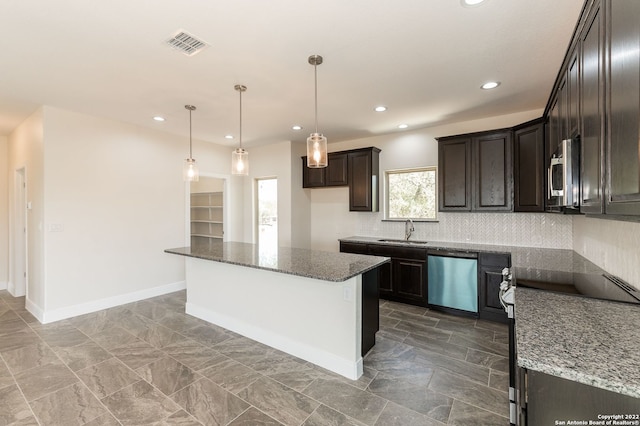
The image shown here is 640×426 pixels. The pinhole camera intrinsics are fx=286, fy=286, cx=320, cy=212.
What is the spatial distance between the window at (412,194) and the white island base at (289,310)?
104 inches

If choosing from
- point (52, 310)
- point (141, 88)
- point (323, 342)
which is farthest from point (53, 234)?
point (323, 342)

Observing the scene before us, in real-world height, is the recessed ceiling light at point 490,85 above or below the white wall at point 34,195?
above

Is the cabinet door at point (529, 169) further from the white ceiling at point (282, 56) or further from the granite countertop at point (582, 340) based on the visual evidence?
the granite countertop at point (582, 340)

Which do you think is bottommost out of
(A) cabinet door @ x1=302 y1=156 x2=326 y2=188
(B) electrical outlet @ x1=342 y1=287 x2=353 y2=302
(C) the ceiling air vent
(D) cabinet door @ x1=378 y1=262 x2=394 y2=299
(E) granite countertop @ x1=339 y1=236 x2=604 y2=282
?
(D) cabinet door @ x1=378 y1=262 x2=394 y2=299

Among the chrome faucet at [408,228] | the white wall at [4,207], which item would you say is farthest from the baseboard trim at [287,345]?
the white wall at [4,207]

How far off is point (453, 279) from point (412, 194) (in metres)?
1.58

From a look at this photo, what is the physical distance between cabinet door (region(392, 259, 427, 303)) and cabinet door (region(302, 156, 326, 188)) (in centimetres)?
204

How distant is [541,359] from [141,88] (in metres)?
3.89

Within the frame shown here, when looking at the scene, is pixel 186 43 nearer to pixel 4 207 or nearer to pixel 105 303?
pixel 105 303

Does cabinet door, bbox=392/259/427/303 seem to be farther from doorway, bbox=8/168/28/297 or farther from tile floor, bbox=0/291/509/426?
doorway, bbox=8/168/28/297

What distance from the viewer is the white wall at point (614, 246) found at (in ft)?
5.51

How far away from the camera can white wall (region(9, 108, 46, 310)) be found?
3.69 m

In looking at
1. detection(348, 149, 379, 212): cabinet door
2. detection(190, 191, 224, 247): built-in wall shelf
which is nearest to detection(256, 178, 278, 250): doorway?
detection(190, 191, 224, 247): built-in wall shelf

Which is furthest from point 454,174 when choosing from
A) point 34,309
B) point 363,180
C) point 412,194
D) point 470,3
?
point 34,309
